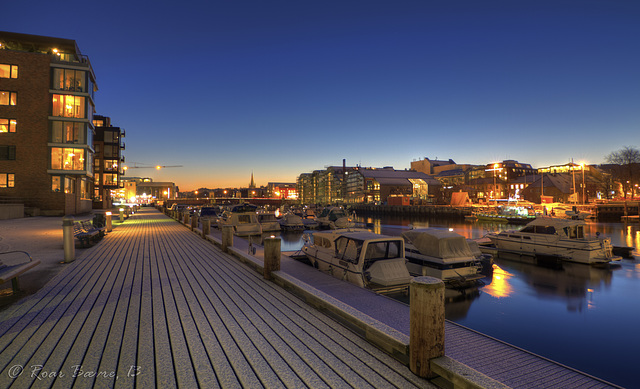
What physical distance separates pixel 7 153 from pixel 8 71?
9.61 metres

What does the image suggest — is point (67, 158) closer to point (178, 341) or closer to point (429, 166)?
point (178, 341)

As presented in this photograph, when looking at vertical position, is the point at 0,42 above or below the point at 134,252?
above

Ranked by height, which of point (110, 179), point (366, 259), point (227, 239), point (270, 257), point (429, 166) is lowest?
point (366, 259)

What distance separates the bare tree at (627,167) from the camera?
84125 mm

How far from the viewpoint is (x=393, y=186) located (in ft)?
421

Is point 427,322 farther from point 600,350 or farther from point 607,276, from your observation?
point 607,276

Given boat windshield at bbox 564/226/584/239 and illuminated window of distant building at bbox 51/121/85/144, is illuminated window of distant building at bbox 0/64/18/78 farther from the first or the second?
boat windshield at bbox 564/226/584/239

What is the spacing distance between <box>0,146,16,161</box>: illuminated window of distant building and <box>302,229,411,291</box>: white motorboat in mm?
41584

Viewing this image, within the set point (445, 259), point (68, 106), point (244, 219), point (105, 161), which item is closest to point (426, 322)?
point (445, 259)

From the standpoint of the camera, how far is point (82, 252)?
14211mm

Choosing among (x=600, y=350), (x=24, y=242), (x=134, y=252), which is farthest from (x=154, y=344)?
(x=24, y=242)

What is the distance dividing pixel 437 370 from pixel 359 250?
8.13 m

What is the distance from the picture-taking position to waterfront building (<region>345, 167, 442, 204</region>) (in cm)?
12588

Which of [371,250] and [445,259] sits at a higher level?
[371,250]
